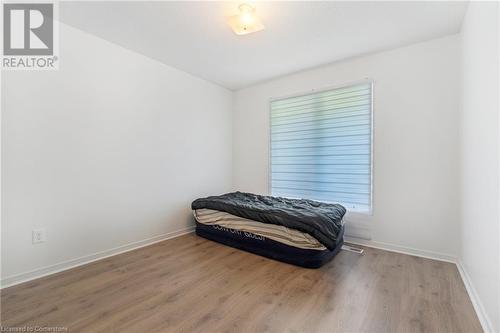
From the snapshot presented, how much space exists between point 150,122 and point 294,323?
107 inches

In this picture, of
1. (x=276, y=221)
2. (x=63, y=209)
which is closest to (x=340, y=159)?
(x=276, y=221)

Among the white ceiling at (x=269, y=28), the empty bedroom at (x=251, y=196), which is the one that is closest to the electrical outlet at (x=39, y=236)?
the empty bedroom at (x=251, y=196)

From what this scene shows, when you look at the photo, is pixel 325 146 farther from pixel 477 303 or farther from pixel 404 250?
pixel 477 303

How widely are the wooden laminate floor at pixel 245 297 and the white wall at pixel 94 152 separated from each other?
Result: 39 centimetres

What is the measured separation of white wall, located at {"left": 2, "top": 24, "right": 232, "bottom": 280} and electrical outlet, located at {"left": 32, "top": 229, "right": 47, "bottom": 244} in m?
0.05

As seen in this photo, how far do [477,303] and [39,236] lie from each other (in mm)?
3620

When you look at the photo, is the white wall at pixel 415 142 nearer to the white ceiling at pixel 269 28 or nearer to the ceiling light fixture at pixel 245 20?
the white ceiling at pixel 269 28

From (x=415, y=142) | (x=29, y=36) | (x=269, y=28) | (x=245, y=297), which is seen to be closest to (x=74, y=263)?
(x=245, y=297)

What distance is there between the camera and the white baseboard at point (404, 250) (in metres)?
2.40

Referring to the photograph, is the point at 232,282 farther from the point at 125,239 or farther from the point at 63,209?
the point at 63,209

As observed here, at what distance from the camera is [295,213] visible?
2.46 metres

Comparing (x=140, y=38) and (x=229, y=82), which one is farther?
(x=229, y=82)

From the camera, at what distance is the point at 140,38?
249 centimetres

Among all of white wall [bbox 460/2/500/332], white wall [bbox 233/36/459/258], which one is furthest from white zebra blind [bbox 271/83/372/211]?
white wall [bbox 460/2/500/332]
